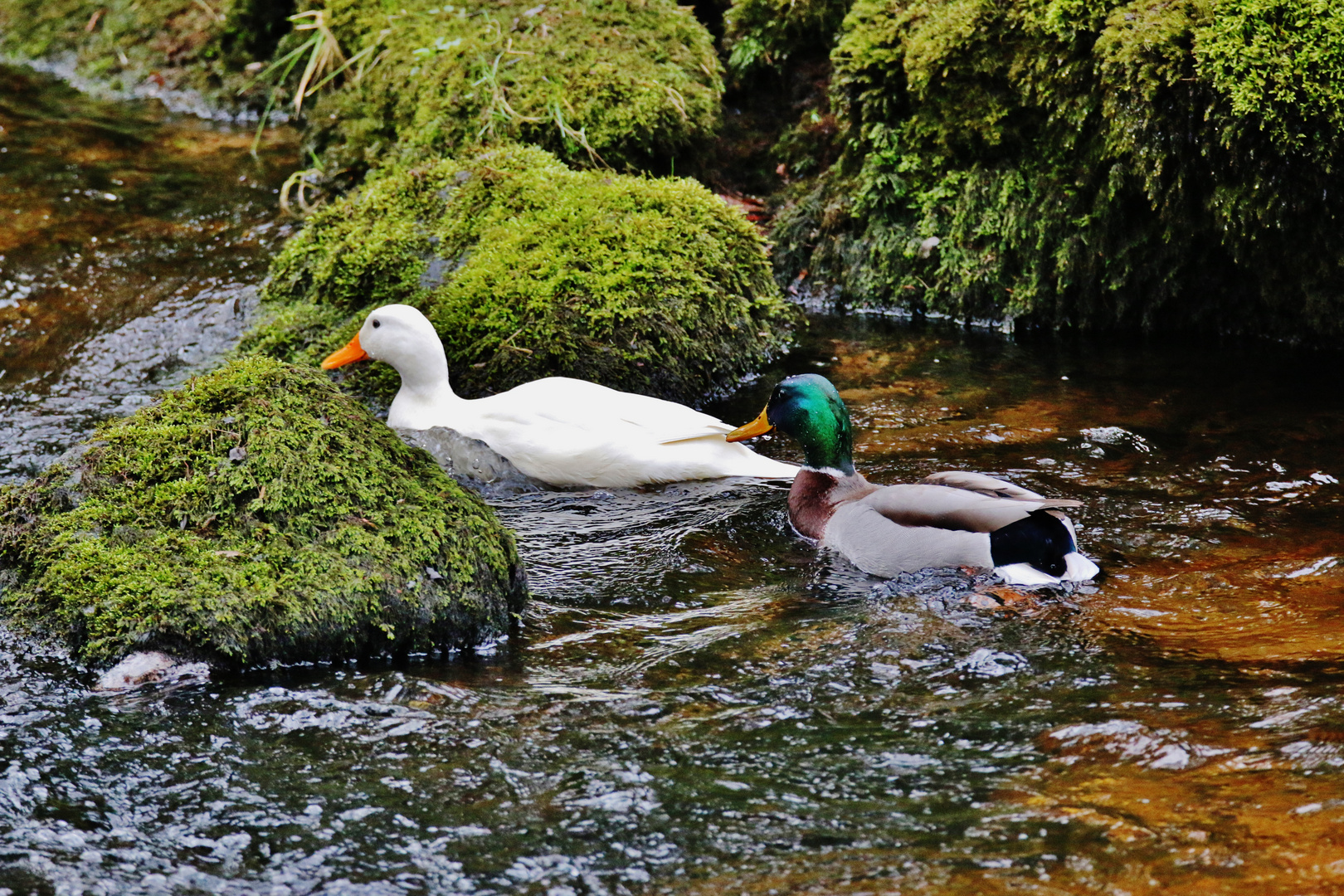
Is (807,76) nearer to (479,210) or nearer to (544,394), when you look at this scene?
(479,210)

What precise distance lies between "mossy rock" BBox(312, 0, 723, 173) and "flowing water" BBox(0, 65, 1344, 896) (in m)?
3.26

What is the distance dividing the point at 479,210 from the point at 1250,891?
5.76 metres

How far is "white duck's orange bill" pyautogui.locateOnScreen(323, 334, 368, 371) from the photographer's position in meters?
6.40

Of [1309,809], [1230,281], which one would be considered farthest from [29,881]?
[1230,281]

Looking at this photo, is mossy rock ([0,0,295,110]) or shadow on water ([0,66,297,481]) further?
mossy rock ([0,0,295,110])

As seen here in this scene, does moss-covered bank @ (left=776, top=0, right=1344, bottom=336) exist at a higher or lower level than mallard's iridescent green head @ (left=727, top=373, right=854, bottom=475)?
higher

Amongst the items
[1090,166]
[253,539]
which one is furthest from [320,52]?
[253,539]

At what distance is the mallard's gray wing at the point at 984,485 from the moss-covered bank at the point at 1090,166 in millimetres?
2694

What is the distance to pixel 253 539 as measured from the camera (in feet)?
13.3

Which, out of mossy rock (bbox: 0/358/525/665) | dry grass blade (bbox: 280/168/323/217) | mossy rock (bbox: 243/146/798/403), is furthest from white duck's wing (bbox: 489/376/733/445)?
dry grass blade (bbox: 280/168/323/217)

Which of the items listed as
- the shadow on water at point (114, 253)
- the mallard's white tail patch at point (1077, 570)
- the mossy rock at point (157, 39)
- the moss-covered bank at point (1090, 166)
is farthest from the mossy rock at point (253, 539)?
the mossy rock at point (157, 39)

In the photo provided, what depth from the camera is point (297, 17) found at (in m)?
10.1

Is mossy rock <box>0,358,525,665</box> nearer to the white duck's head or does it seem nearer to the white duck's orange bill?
the white duck's head

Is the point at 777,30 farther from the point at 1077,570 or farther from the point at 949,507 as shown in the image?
the point at 1077,570
